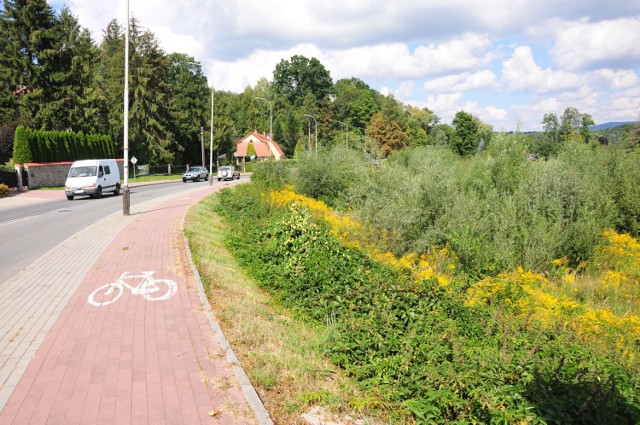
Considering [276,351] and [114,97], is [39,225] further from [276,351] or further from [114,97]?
[114,97]

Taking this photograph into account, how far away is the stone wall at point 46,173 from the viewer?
3127 centimetres

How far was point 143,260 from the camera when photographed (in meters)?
10.1

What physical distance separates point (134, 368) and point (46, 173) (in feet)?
109

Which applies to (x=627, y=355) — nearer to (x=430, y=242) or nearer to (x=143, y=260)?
(x=430, y=242)

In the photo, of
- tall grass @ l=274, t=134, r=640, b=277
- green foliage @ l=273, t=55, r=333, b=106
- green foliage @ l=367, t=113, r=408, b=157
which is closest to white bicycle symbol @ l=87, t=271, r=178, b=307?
tall grass @ l=274, t=134, r=640, b=277

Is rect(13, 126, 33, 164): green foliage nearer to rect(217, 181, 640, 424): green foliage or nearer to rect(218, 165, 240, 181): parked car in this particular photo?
rect(218, 165, 240, 181): parked car

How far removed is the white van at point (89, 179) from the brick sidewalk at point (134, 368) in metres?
19.2

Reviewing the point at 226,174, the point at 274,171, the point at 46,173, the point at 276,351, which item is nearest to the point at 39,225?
the point at 274,171

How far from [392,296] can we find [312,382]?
237 centimetres

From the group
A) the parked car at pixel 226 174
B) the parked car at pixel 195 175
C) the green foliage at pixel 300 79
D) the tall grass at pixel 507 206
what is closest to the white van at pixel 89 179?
the tall grass at pixel 507 206

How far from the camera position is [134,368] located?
5.18 meters

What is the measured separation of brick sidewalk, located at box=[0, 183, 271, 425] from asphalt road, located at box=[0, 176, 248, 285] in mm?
3508

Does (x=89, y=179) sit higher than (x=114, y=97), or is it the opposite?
(x=114, y=97)

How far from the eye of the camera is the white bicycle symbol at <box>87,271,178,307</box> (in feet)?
25.1
